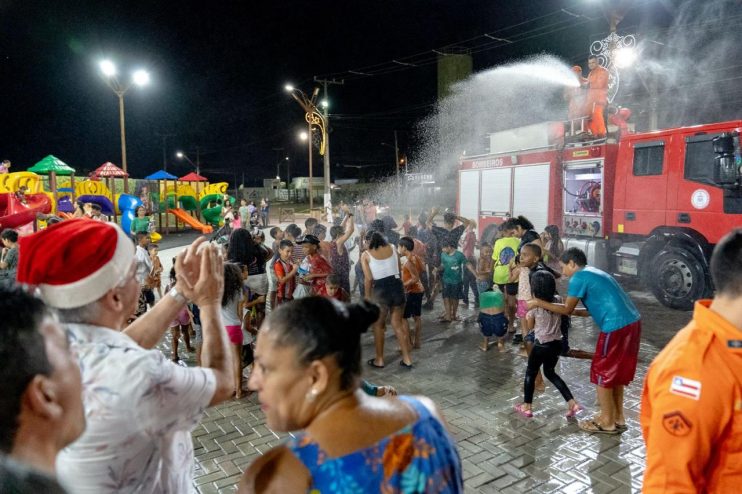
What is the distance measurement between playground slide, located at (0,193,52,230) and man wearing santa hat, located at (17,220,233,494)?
13.7m

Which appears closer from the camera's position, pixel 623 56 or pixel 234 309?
pixel 234 309

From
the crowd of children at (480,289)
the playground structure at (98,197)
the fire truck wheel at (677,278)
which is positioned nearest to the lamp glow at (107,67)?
the playground structure at (98,197)

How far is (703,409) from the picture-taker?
155cm

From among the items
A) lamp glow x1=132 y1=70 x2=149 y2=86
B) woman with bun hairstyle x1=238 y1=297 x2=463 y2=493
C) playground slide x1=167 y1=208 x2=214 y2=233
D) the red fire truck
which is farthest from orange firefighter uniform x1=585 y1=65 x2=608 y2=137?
playground slide x1=167 y1=208 x2=214 y2=233

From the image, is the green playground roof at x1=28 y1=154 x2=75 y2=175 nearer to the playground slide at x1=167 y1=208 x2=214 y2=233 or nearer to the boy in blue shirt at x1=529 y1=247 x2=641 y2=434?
the playground slide at x1=167 y1=208 x2=214 y2=233

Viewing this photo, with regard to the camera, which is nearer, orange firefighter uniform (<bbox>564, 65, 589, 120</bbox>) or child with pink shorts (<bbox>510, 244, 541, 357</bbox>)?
child with pink shorts (<bbox>510, 244, 541, 357</bbox>)

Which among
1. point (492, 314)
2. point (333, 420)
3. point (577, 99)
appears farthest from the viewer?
point (577, 99)

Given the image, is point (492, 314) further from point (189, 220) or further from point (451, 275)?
point (189, 220)

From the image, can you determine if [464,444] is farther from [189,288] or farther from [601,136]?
[601,136]

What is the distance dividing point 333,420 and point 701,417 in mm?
1152

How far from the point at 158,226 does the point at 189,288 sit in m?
26.3

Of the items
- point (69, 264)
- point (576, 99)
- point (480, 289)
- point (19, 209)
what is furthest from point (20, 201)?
point (69, 264)

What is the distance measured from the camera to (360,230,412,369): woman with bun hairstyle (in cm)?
616

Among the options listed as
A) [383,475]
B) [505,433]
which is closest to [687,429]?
[383,475]
